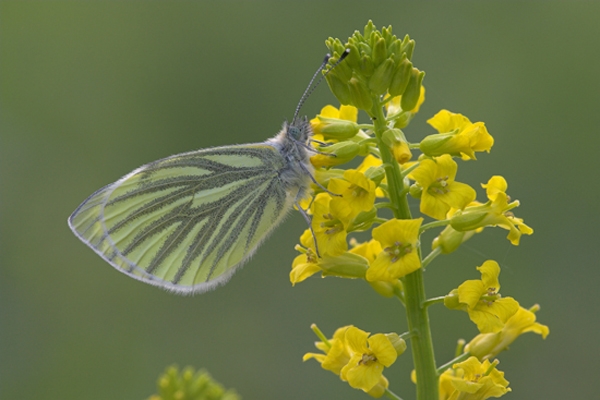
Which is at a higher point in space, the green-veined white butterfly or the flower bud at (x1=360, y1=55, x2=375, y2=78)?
the flower bud at (x1=360, y1=55, x2=375, y2=78)

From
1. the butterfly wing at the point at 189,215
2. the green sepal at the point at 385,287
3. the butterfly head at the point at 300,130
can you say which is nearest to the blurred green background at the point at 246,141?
the butterfly wing at the point at 189,215

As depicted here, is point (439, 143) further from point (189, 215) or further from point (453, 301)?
point (189, 215)

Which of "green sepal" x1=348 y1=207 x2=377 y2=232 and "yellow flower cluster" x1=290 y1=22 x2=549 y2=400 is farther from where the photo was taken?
"green sepal" x1=348 y1=207 x2=377 y2=232

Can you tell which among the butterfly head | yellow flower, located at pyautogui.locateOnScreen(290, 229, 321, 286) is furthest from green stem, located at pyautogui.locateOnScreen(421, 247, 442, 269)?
the butterfly head

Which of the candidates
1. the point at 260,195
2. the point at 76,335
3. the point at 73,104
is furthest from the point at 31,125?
the point at 260,195

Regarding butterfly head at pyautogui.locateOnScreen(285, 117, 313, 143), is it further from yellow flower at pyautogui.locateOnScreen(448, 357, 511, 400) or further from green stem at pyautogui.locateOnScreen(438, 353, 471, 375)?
yellow flower at pyautogui.locateOnScreen(448, 357, 511, 400)

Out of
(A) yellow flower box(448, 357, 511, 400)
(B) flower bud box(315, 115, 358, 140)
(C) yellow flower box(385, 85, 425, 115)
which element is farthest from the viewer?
(C) yellow flower box(385, 85, 425, 115)

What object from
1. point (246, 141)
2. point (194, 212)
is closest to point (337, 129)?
point (194, 212)
